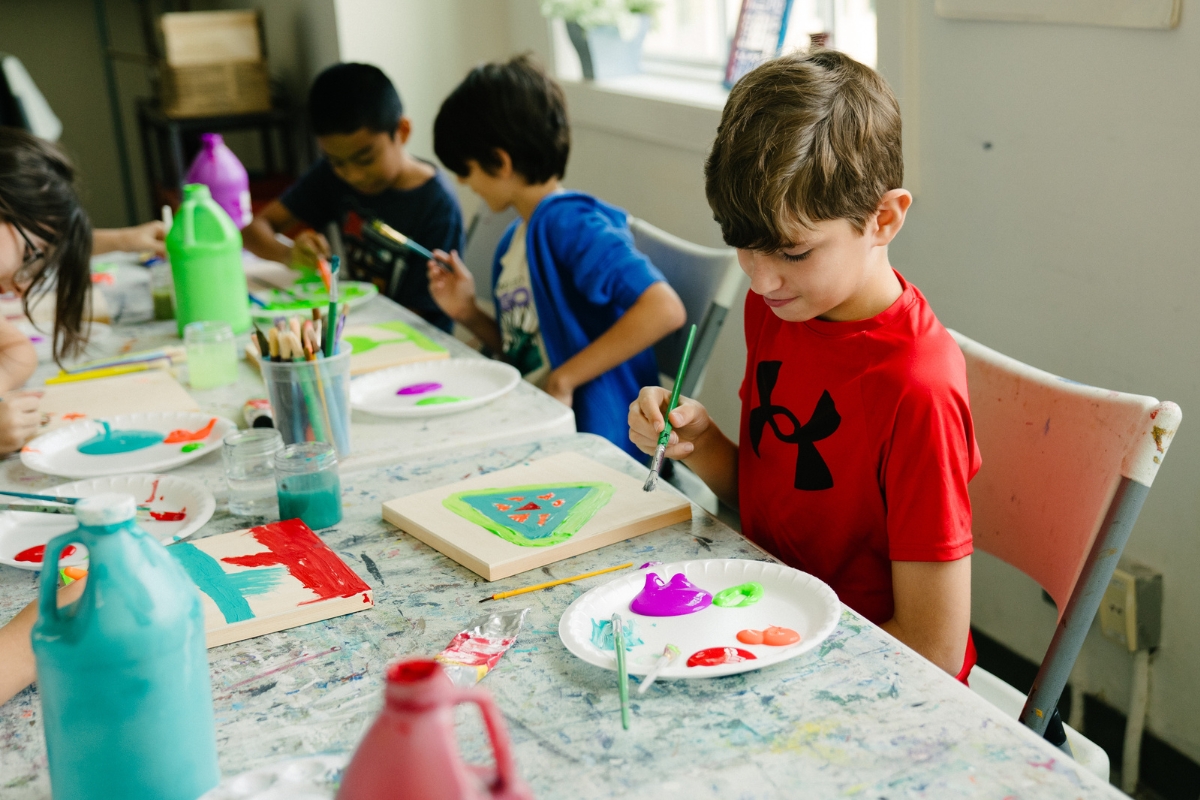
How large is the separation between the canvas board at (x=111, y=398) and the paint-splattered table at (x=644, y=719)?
1.65 feet

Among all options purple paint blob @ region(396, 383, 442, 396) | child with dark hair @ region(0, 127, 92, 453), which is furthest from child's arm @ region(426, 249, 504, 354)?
child with dark hair @ region(0, 127, 92, 453)

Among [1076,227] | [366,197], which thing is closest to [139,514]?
[1076,227]

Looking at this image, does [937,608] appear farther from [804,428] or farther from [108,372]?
[108,372]

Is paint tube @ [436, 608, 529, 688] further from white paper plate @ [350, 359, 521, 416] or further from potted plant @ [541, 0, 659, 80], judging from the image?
potted plant @ [541, 0, 659, 80]

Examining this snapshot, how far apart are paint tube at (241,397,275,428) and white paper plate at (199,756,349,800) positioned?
2.09 feet

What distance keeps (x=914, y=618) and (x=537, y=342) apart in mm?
1031

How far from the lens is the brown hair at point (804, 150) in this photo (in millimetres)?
955

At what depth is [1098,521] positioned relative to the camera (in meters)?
0.94

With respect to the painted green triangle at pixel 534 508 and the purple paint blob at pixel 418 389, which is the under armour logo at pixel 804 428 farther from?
A: the purple paint blob at pixel 418 389

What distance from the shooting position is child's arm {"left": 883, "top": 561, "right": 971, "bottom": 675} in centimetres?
95

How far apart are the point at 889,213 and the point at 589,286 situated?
71cm

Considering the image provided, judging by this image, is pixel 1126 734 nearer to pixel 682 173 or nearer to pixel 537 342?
pixel 537 342

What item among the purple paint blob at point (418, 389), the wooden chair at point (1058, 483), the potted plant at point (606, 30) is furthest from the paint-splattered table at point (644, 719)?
the potted plant at point (606, 30)

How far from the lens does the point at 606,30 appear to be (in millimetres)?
2588
